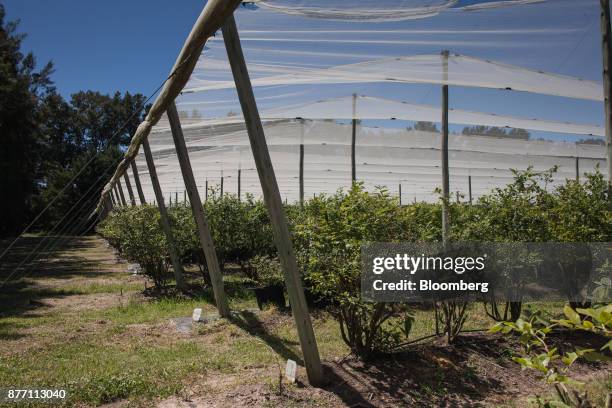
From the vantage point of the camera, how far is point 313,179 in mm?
21484

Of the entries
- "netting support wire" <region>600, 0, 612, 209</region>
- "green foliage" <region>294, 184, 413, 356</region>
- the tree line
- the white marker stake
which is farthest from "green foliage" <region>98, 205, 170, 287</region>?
"netting support wire" <region>600, 0, 612, 209</region>

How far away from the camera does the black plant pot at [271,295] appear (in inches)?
282

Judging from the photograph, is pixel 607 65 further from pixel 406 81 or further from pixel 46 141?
pixel 46 141

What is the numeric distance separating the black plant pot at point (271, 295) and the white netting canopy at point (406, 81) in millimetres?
3199

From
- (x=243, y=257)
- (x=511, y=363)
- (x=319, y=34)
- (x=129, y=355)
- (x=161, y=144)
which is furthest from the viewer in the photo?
(x=161, y=144)

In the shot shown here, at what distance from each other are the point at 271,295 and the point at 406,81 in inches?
156

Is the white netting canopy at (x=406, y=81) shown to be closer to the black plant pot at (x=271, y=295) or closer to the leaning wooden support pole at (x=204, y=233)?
the leaning wooden support pole at (x=204, y=233)

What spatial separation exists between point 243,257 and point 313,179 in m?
11.5

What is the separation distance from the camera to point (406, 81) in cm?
711

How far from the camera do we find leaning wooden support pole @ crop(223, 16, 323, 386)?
11.9ft

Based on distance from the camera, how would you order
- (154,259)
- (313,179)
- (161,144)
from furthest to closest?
(313,179) → (161,144) → (154,259)

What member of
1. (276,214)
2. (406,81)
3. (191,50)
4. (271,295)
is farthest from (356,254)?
(406,81)

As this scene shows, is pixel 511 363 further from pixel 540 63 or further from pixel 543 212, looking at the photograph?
pixel 540 63

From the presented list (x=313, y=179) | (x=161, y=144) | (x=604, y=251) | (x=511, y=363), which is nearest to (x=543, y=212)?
(x=604, y=251)
